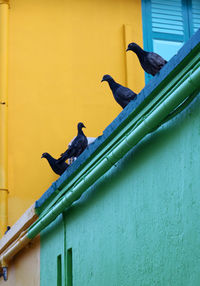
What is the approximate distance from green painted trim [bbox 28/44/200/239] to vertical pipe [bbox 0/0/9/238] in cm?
294

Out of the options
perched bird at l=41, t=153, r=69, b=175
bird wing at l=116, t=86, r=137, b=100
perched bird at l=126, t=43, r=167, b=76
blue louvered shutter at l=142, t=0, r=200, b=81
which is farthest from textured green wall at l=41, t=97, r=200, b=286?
blue louvered shutter at l=142, t=0, r=200, b=81

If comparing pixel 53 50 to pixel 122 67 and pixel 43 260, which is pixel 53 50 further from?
pixel 43 260

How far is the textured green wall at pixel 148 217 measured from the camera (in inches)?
180

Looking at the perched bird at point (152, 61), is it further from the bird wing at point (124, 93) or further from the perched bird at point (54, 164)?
the perched bird at point (54, 164)

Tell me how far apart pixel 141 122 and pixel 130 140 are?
212 millimetres

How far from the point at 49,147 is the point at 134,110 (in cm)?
519

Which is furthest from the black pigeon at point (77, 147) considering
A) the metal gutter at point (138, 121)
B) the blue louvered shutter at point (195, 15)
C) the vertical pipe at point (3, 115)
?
the blue louvered shutter at point (195, 15)

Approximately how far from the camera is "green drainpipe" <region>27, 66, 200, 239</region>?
4.50m

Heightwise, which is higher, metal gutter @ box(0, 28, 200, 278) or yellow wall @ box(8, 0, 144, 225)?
yellow wall @ box(8, 0, 144, 225)

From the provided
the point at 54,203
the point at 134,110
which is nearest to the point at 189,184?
the point at 134,110

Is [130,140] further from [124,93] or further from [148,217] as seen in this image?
[124,93]

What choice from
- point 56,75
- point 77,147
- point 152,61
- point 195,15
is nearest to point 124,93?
point 152,61

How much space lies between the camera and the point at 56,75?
11.0 m

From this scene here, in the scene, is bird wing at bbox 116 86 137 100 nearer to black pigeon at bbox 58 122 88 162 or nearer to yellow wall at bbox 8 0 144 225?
black pigeon at bbox 58 122 88 162
